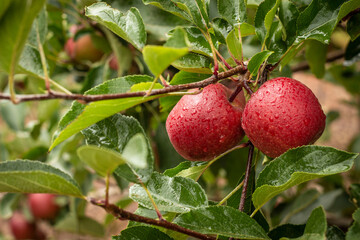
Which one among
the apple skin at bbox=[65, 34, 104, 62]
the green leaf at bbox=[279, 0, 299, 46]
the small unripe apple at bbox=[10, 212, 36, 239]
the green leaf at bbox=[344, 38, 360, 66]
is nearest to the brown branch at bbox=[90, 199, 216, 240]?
the green leaf at bbox=[279, 0, 299, 46]

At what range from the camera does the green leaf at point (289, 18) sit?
63 cm

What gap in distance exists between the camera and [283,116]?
1.81 feet

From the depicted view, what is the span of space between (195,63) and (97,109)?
0.19 metres

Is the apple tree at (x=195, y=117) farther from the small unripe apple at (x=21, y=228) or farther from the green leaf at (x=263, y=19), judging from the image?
the small unripe apple at (x=21, y=228)

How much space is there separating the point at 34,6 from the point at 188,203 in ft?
1.03

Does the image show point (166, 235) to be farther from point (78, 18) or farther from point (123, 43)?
point (78, 18)

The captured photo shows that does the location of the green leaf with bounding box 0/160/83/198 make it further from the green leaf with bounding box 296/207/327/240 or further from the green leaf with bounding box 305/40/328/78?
the green leaf with bounding box 305/40/328/78

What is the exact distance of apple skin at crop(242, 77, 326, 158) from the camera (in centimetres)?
55

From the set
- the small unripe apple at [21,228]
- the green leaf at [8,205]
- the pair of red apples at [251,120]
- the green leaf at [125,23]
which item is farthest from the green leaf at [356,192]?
the small unripe apple at [21,228]

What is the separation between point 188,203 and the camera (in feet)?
1.89

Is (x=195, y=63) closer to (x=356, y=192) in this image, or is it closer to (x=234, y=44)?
(x=234, y=44)

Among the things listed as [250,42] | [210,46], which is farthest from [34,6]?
[250,42]

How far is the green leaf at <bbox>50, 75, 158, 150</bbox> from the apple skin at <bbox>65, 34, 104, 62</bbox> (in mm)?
698

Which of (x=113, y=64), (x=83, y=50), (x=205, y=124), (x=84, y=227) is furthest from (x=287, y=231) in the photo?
(x=84, y=227)
